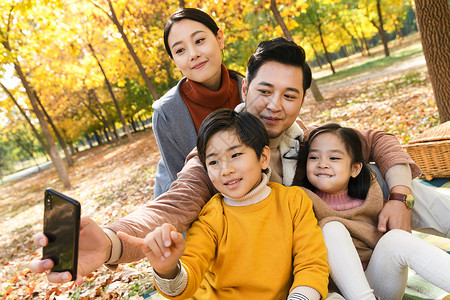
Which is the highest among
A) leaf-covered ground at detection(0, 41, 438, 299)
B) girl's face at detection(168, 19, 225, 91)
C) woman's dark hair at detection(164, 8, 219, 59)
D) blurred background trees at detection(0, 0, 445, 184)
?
blurred background trees at detection(0, 0, 445, 184)

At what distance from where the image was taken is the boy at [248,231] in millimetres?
1803

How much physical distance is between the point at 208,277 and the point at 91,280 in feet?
8.27

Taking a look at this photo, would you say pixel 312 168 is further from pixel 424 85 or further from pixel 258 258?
pixel 424 85

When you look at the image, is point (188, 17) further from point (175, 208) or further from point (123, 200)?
point (123, 200)

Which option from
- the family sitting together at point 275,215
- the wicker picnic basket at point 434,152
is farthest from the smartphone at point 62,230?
the wicker picnic basket at point 434,152

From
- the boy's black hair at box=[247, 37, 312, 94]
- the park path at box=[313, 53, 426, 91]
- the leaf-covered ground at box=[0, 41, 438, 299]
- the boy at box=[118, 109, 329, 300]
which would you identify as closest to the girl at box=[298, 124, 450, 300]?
the boy at box=[118, 109, 329, 300]

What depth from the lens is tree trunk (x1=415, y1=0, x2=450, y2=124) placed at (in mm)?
4398

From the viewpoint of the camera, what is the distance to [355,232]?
205cm

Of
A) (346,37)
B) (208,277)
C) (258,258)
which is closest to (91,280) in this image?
(208,277)

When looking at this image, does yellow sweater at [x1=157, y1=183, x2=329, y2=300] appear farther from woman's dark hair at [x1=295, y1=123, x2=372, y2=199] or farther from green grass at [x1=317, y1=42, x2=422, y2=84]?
green grass at [x1=317, y1=42, x2=422, y2=84]

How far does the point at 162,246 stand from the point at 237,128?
0.89 meters

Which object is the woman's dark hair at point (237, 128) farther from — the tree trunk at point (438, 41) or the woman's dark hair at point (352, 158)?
the tree trunk at point (438, 41)

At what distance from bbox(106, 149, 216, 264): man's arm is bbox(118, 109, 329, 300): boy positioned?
9 centimetres

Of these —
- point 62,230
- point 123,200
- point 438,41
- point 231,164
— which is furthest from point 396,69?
point 62,230
